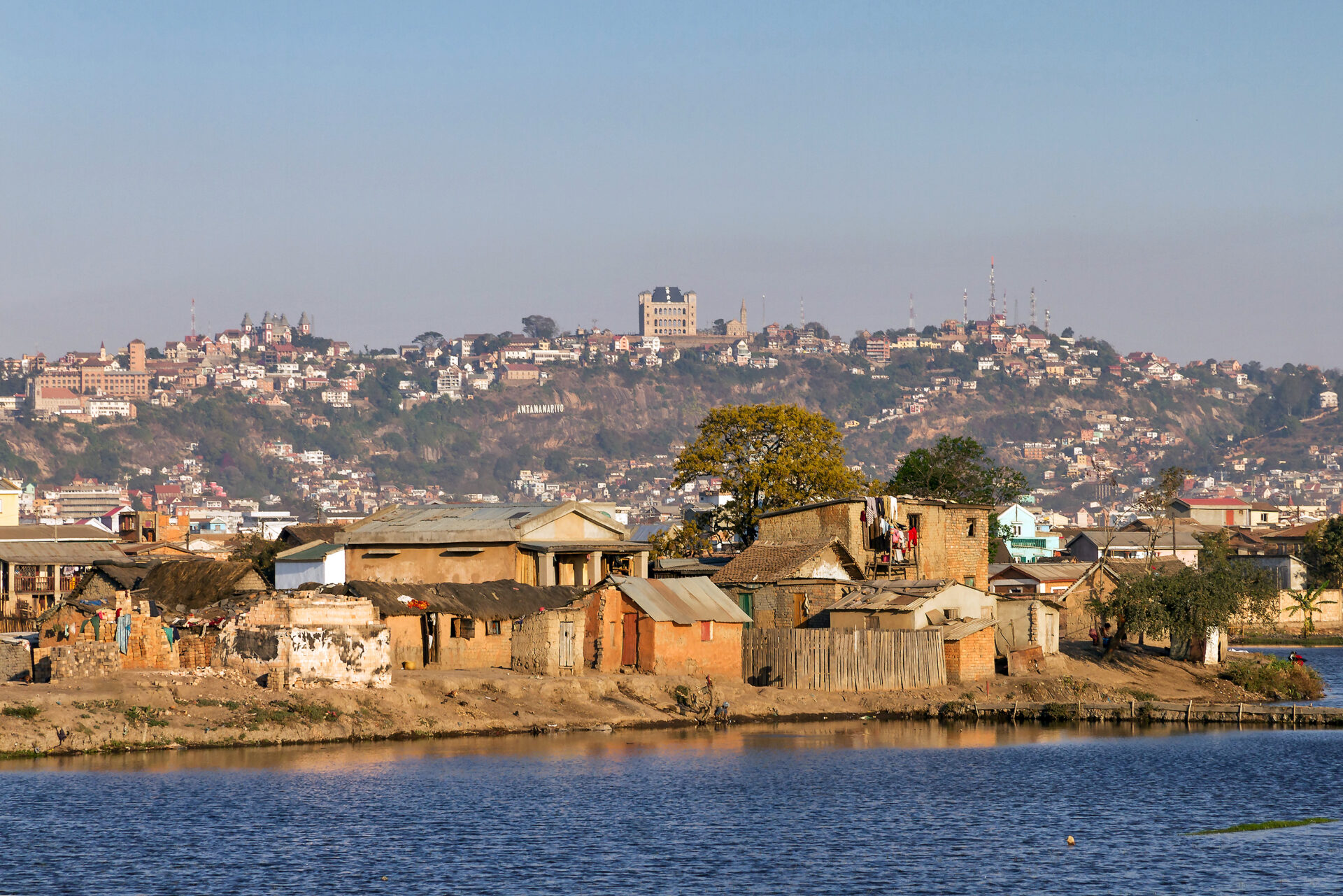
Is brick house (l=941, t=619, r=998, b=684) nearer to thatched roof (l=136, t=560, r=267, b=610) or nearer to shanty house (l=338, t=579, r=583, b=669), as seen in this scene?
shanty house (l=338, t=579, r=583, b=669)

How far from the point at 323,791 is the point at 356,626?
8.68 m

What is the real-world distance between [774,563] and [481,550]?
30.7 feet

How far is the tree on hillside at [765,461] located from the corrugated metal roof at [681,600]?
40.0 feet

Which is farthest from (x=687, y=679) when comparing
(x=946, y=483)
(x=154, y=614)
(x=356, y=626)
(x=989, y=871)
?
(x=946, y=483)

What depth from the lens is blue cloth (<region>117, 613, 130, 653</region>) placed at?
137 ft

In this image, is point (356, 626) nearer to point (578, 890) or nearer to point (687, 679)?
point (687, 679)

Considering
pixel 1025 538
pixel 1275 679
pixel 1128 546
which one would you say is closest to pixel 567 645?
pixel 1275 679

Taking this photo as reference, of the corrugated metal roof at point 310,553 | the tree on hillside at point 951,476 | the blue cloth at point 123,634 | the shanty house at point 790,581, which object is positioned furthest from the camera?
the tree on hillside at point 951,476

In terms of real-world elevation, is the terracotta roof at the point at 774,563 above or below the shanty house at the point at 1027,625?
above

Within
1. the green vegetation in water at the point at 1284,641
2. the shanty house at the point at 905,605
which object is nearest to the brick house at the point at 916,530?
the shanty house at the point at 905,605

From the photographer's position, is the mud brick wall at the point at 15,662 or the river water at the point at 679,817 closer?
the river water at the point at 679,817

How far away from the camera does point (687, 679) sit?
48156 millimetres

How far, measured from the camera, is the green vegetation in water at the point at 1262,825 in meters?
32.5

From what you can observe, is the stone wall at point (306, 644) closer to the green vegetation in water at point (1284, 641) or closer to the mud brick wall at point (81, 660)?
the mud brick wall at point (81, 660)
